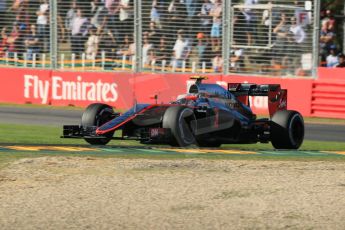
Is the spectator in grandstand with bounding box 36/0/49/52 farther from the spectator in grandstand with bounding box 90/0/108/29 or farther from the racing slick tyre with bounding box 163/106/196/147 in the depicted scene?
the racing slick tyre with bounding box 163/106/196/147

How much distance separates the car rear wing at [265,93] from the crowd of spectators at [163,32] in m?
7.21

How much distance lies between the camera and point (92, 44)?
24125 millimetres

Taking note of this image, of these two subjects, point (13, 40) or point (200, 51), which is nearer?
point (200, 51)

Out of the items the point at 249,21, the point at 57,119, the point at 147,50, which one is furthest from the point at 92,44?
the point at 57,119

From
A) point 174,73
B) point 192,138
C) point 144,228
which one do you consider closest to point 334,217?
point 144,228

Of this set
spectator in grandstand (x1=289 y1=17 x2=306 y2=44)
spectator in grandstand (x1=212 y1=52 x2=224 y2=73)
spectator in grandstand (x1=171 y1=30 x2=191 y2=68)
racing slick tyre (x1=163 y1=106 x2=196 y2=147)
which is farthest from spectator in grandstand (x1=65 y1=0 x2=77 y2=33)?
racing slick tyre (x1=163 y1=106 x2=196 y2=147)

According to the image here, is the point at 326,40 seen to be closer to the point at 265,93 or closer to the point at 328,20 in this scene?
the point at 328,20

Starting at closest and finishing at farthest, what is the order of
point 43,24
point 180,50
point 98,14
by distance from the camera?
point 180,50
point 98,14
point 43,24

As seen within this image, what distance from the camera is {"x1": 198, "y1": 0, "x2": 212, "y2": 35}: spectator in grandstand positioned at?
22641 millimetres

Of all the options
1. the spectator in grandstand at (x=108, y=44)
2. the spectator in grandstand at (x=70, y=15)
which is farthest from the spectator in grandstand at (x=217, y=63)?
the spectator in grandstand at (x=70, y=15)

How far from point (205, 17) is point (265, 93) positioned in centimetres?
851

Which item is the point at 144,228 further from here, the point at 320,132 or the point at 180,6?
the point at 180,6

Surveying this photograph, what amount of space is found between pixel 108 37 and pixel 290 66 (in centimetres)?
508

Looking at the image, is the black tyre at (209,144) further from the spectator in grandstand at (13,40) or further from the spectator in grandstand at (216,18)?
the spectator in grandstand at (13,40)
